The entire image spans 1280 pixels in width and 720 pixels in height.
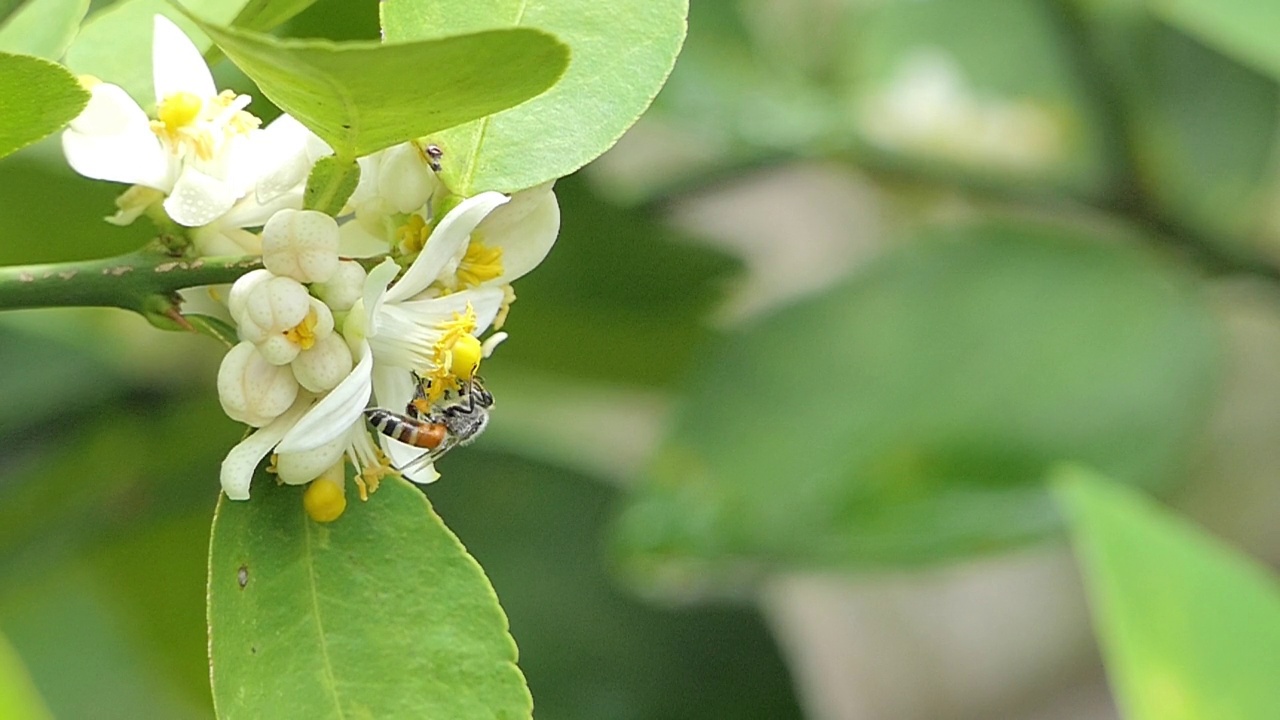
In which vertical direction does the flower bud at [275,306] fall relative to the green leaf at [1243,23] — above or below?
below

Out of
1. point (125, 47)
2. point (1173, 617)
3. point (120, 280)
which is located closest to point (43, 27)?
point (125, 47)

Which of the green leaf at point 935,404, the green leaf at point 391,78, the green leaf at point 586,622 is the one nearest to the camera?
the green leaf at point 391,78

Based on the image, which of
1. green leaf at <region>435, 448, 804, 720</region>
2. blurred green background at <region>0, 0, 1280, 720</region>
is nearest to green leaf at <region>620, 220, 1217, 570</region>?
blurred green background at <region>0, 0, 1280, 720</region>

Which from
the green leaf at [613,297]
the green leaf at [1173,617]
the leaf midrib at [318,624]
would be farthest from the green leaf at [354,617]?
the green leaf at [613,297]

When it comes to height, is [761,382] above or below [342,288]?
below

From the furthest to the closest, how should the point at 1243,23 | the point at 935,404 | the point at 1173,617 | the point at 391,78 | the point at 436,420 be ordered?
the point at 935,404 → the point at 1243,23 → the point at 1173,617 → the point at 436,420 → the point at 391,78

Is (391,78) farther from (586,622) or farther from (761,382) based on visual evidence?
(586,622)

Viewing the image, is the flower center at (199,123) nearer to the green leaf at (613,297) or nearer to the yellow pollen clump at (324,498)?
the yellow pollen clump at (324,498)
